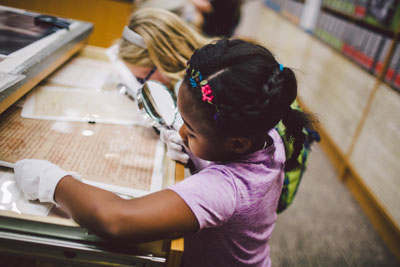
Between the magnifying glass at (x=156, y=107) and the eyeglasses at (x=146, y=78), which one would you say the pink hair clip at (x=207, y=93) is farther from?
the eyeglasses at (x=146, y=78)

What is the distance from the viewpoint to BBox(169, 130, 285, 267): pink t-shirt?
556 mm

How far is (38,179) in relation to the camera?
23.4 inches

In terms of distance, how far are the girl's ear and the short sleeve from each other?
0.05 metres

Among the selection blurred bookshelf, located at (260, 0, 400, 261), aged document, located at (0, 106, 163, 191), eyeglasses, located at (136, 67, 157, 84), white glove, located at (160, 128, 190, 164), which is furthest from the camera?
blurred bookshelf, located at (260, 0, 400, 261)

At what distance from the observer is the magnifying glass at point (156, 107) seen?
854mm

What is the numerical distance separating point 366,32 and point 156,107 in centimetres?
201

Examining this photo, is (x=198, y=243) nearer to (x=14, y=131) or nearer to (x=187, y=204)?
(x=187, y=204)

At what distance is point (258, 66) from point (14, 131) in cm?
63

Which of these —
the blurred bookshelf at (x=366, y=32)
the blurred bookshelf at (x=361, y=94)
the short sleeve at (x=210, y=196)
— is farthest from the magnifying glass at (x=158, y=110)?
the blurred bookshelf at (x=366, y=32)

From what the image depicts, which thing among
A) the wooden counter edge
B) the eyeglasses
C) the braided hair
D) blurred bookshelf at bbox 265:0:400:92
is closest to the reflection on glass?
the eyeglasses

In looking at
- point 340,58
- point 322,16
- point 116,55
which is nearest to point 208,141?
point 116,55

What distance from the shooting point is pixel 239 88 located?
1.77 feet

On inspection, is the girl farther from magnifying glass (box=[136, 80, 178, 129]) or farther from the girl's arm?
magnifying glass (box=[136, 80, 178, 129])

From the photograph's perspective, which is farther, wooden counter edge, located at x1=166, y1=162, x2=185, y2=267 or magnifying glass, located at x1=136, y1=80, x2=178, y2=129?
magnifying glass, located at x1=136, y1=80, x2=178, y2=129
